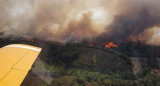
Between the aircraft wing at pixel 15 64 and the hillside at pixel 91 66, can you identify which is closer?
the aircraft wing at pixel 15 64

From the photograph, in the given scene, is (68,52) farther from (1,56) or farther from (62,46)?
(1,56)

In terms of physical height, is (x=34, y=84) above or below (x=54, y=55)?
below

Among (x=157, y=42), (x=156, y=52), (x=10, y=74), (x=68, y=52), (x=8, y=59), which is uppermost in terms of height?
(x=157, y=42)

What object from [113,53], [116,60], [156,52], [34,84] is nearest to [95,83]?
[34,84]

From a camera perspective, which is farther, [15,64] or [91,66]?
[91,66]

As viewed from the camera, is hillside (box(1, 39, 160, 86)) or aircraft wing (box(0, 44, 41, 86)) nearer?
aircraft wing (box(0, 44, 41, 86))

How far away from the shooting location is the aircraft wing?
354 centimetres

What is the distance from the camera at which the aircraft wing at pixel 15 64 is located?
354 cm

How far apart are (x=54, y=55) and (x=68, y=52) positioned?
4805mm

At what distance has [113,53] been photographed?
42.1m

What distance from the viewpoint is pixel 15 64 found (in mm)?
4352

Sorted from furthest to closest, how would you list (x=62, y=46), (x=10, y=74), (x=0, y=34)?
1. (x=62, y=46)
2. (x=0, y=34)
3. (x=10, y=74)

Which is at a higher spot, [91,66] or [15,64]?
[15,64]

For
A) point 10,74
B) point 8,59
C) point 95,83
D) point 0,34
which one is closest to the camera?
point 10,74
